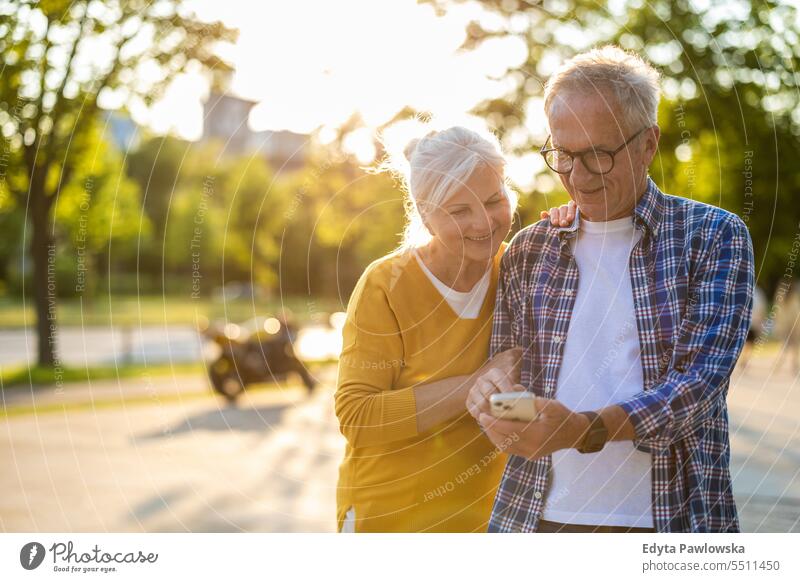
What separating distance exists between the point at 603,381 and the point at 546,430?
27 cm

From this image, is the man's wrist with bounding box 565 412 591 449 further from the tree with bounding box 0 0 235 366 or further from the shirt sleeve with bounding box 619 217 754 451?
the tree with bounding box 0 0 235 366

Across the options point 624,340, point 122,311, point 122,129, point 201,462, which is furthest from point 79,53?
point 122,311

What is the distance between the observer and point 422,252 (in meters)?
2.92

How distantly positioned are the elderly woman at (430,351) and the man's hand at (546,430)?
369mm

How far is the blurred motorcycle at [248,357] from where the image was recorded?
11625mm

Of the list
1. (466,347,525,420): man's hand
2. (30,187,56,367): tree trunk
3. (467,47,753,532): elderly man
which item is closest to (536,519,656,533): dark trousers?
(467,47,753,532): elderly man

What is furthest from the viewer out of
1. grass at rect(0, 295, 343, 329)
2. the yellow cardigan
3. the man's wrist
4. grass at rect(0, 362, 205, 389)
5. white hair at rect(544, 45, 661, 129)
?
grass at rect(0, 295, 343, 329)

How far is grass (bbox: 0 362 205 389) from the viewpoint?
12.5m

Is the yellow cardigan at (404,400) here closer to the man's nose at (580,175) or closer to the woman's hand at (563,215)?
the woman's hand at (563,215)
